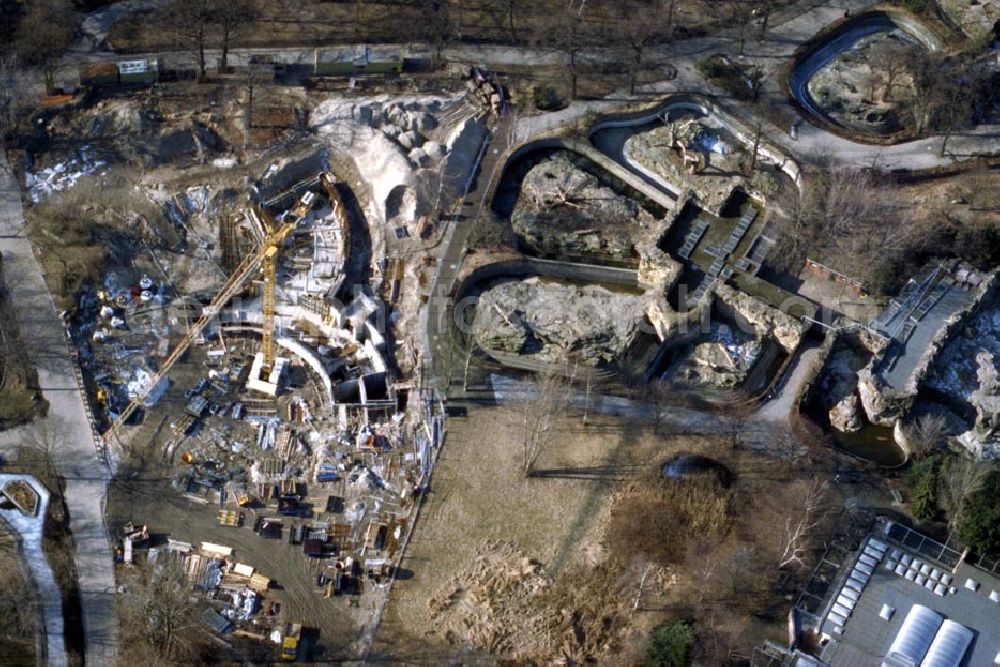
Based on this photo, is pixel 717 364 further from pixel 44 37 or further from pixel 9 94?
pixel 44 37

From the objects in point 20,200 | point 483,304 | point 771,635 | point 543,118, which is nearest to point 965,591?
point 771,635

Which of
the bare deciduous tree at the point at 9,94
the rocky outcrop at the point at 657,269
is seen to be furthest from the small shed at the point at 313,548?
the bare deciduous tree at the point at 9,94

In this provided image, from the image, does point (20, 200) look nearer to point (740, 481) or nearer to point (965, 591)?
point (740, 481)

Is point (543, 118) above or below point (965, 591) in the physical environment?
above

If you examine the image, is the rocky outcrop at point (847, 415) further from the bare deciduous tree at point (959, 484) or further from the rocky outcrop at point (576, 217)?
the rocky outcrop at point (576, 217)

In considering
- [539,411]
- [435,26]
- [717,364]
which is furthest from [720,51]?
[539,411]

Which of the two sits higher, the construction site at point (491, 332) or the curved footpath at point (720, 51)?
the curved footpath at point (720, 51)

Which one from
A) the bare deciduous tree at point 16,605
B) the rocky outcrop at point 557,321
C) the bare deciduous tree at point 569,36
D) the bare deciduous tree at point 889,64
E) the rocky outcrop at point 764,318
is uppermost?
the bare deciduous tree at point 889,64
